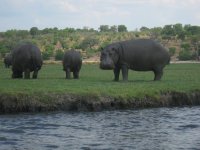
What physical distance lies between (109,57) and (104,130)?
11.6 meters

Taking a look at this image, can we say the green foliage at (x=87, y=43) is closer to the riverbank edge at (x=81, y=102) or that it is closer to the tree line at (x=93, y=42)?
the tree line at (x=93, y=42)

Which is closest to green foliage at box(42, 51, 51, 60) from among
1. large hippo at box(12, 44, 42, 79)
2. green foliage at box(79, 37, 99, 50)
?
green foliage at box(79, 37, 99, 50)

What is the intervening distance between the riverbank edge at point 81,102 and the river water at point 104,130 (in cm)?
74

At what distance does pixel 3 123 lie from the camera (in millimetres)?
17109

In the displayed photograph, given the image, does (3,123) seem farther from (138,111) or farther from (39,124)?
(138,111)

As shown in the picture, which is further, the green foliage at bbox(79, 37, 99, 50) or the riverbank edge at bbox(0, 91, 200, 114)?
the green foliage at bbox(79, 37, 99, 50)

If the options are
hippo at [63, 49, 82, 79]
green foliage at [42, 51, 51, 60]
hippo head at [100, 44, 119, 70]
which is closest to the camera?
hippo head at [100, 44, 119, 70]

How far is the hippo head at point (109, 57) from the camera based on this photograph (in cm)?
2739

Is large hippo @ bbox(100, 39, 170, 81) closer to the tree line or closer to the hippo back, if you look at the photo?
the hippo back

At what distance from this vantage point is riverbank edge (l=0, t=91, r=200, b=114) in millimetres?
19625

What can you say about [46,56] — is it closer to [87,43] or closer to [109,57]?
[87,43]

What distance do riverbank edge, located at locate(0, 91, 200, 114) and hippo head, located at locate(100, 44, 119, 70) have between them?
559 cm

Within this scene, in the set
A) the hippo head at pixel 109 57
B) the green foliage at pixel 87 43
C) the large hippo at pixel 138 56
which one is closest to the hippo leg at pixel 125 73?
the large hippo at pixel 138 56

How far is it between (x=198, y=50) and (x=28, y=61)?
66.3m
